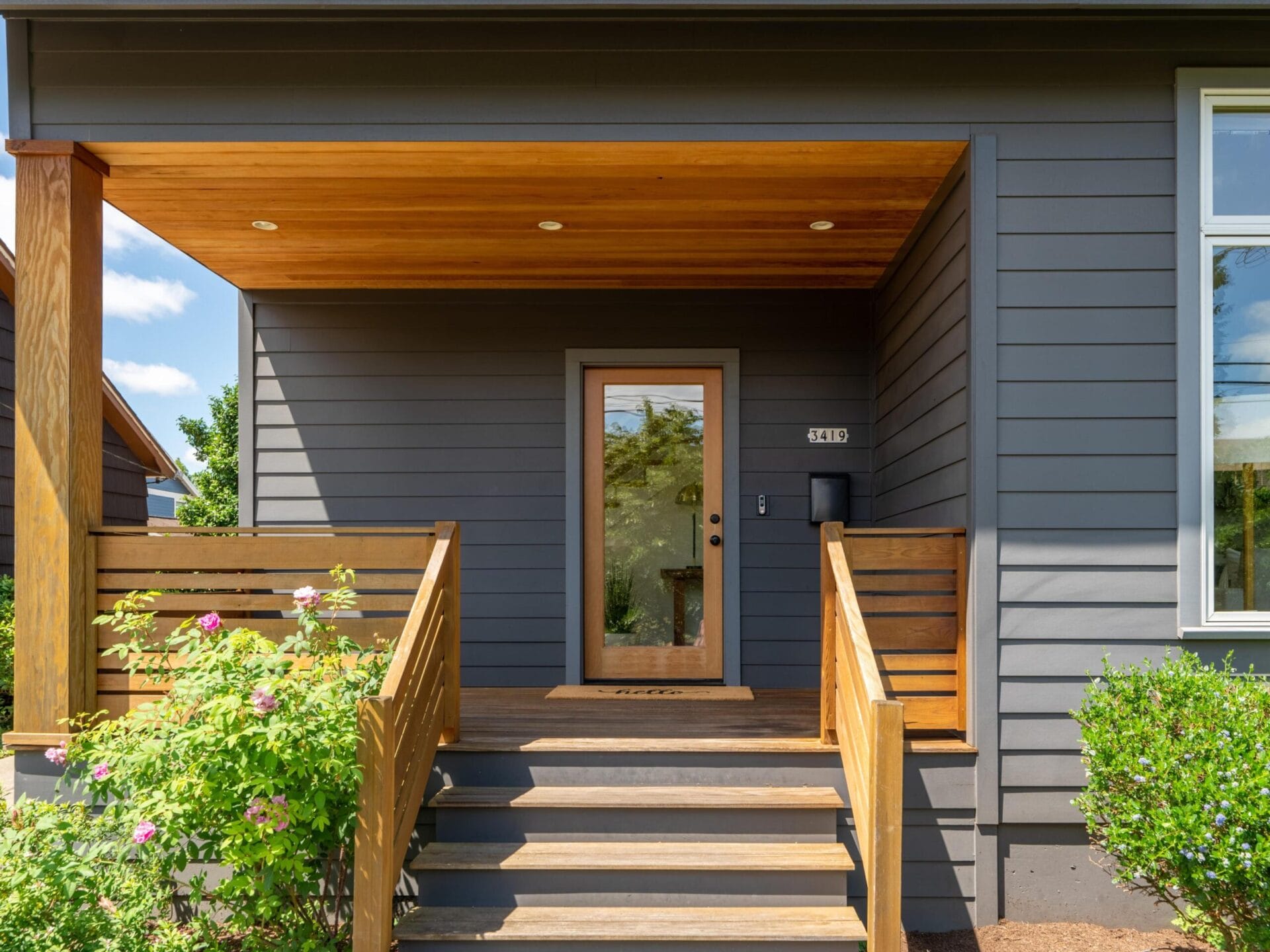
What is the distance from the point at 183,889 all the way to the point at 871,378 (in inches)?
160

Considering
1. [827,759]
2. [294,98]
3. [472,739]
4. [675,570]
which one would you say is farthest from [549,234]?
[827,759]

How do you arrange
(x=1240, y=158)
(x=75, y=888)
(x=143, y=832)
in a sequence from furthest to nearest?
(x=1240, y=158) < (x=75, y=888) < (x=143, y=832)

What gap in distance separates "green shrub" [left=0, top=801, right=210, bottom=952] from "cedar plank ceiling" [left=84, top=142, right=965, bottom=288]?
93.7 inches

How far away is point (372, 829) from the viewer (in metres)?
2.80

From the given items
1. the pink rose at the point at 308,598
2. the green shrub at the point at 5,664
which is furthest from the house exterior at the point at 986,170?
the green shrub at the point at 5,664

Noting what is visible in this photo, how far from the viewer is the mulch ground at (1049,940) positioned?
3215 mm

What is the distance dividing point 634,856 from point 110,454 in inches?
320

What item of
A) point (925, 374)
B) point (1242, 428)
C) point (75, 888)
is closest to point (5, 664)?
point (75, 888)

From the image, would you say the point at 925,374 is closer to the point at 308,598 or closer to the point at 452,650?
the point at 452,650

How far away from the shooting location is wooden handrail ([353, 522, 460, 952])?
2785mm

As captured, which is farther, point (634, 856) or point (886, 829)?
point (634, 856)

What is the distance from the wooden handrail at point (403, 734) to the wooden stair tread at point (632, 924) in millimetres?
190

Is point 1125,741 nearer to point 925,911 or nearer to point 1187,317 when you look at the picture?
point 925,911

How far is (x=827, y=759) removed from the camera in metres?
3.49
